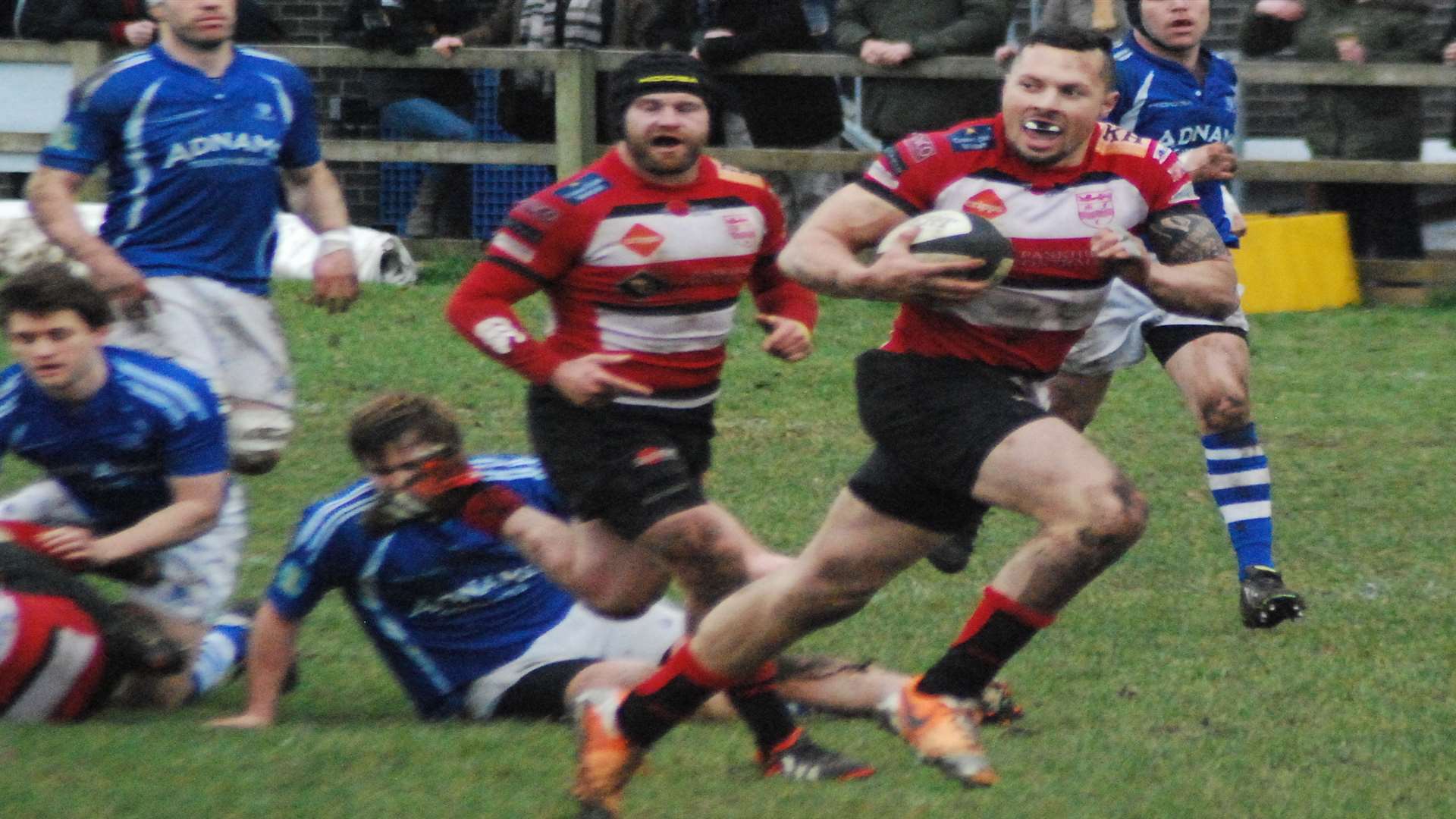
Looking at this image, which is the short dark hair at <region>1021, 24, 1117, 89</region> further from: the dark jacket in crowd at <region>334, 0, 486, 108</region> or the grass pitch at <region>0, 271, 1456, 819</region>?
the dark jacket in crowd at <region>334, 0, 486, 108</region>

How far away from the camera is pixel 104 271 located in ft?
21.5

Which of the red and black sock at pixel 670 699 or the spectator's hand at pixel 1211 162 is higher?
the spectator's hand at pixel 1211 162

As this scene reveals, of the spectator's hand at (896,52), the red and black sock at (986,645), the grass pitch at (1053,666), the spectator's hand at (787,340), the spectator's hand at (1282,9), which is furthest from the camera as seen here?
the spectator's hand at (896,52)

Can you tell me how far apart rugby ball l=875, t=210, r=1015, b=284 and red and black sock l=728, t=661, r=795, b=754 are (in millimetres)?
1147

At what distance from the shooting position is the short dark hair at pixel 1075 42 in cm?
526

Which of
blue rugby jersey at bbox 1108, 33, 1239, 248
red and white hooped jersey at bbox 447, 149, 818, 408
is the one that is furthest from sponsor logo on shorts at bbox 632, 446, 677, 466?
blue rugby jersey at bbox 1108, 33, 1239, 248

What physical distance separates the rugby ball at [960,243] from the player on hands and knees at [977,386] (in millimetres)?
40

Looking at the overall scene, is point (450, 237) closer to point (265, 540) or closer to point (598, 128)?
point (598, 128)

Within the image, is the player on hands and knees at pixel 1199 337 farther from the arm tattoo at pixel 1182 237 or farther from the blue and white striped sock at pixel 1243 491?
the arm tattoo at pixel 1182 237

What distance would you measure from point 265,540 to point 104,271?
1834mm

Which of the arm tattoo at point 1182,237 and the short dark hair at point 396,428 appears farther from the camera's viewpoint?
the short dark hair at point 396,428

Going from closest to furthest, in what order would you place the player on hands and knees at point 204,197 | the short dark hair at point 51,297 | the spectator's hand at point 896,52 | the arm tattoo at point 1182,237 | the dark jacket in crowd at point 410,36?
the arm tattoo at point 1182,237, the short dark hair at point 51,297, the player on hands and knees at point 204,197, the spectator's hand at point 896,52, the dark jacket in crowd at point 410,36

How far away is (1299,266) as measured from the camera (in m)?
12.7

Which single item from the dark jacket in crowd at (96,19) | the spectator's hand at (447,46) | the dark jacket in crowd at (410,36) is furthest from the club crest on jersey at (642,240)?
the dark jacket in crowd at (96,19)
